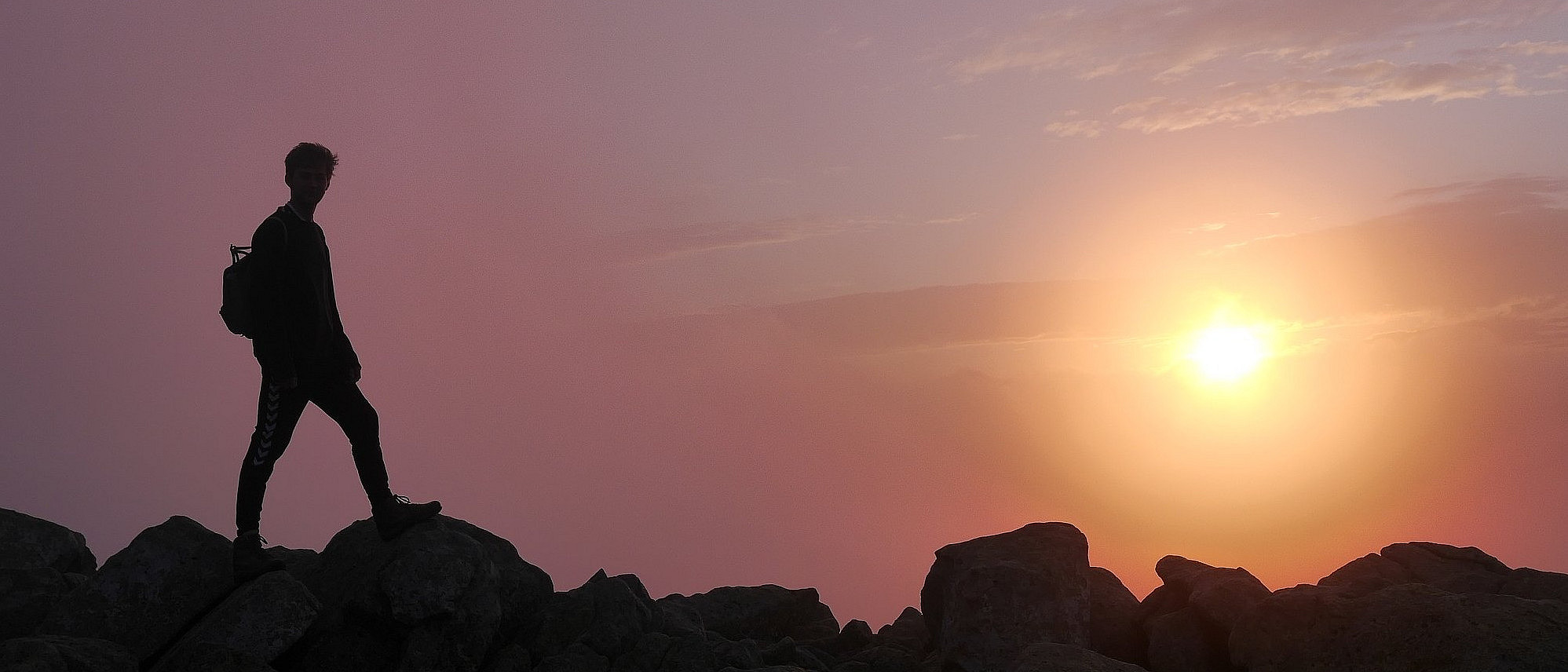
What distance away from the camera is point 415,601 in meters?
13.3

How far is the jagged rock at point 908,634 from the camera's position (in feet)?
58.0

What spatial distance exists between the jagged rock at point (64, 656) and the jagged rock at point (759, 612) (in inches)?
284

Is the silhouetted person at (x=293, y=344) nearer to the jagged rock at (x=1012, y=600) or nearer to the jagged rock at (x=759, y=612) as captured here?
the jagged rock at (x=759, y=612)

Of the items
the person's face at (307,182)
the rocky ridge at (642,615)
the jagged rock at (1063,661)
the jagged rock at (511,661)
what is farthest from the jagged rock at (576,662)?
the person's face at (307,182)

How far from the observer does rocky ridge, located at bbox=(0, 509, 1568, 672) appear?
12625mm

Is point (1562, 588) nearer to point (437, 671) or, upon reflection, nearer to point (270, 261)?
point (437, 671)

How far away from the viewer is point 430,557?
13.7 m

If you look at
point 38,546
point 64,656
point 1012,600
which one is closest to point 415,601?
point 64,656

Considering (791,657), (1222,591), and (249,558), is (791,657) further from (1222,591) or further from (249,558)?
(249,558)

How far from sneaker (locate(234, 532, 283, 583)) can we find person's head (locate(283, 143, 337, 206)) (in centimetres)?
385

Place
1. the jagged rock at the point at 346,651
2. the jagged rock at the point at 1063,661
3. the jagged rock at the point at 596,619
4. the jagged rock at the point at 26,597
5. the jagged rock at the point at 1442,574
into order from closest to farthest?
1. the jagged rock at the point at 1063,661
2. the jagged rock at the point at 346,651
3. the jagged rock at the point at 596,619
4. the jagged rock at the point at 26,597
5. the jagged rock at the point at 1442,574

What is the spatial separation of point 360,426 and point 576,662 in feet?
Result: 12.0

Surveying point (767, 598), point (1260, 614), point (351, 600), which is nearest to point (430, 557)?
point (351, 600)

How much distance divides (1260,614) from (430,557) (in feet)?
31.7
